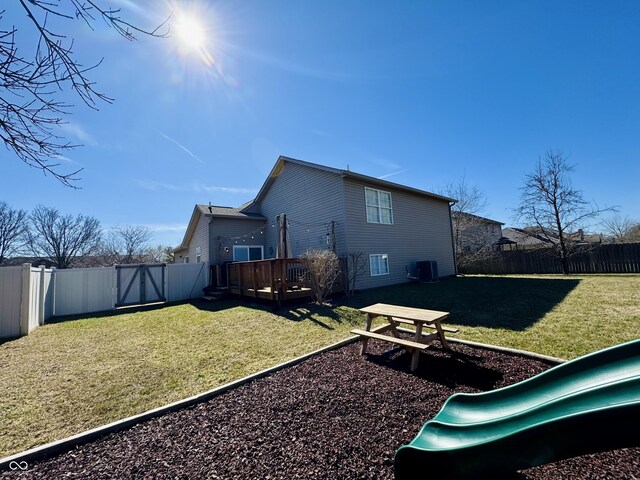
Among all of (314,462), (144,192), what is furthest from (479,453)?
(144,192)

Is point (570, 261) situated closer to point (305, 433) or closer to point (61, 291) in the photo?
point (305, 433)

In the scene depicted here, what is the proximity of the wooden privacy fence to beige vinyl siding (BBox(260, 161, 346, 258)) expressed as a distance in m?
13.3

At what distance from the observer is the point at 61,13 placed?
195cm

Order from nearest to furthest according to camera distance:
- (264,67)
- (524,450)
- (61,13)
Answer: (524,450) → (61,13) → (264,67)

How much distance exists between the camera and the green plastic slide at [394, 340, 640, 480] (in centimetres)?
127

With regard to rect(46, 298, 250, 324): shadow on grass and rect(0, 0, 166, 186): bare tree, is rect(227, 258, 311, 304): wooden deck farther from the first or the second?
rect(0, 0, 166, 186): bare tree

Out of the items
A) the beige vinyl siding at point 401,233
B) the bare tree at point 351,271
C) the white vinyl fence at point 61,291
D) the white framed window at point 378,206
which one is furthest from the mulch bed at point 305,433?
the white framed window at point 378,206

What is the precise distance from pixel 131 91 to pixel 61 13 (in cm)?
191

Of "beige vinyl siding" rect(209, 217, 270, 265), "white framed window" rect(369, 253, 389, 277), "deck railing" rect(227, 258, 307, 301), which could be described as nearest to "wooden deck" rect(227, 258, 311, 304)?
"deck railing" rect(227, 258, 307, 301)

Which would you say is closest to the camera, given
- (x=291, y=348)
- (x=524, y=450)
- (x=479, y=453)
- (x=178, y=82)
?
(x=524, y=450)

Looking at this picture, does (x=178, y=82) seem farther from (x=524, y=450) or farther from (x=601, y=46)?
(x=601, y=46)

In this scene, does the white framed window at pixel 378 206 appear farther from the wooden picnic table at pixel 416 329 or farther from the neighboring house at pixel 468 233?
the neighboring house at pixel 468 233

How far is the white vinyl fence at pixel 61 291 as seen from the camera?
22.2ft

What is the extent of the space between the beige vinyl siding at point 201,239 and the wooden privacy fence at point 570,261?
1821cm
